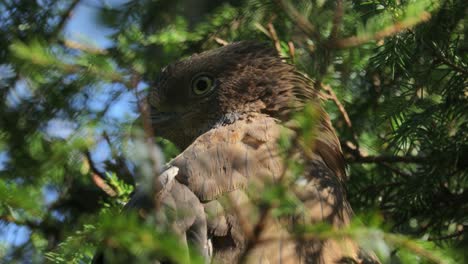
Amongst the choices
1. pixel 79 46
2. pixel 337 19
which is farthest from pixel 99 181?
pixel 337 19

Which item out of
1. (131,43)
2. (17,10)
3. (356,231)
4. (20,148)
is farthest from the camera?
(17,10)

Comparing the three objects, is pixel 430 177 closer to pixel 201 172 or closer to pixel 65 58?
pixel 201 172

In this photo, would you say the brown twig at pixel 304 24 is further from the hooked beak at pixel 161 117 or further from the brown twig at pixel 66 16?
the hooked beak at pixel 161 117

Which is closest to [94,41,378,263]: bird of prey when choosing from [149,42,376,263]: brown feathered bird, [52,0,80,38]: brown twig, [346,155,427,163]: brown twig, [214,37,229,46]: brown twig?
[149,42,376,263]: brown feathered bird

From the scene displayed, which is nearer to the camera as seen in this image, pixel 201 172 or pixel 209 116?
pixel 201 172

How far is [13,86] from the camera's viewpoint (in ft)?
12.5

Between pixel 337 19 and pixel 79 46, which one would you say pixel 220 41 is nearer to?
pixel 79 46

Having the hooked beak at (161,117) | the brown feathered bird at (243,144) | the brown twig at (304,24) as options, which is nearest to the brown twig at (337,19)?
the brown twig at (304,24)

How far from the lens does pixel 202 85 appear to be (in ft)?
13.5

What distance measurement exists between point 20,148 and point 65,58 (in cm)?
101

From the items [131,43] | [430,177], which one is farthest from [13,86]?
[430,177]

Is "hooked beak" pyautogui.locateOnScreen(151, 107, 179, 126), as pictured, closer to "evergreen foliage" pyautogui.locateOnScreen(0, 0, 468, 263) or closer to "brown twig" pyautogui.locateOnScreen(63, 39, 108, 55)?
"evergreen foliage" pyautogui.locateOnScreen(0, 0, 468, 263)

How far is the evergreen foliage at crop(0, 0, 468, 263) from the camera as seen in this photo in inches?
103

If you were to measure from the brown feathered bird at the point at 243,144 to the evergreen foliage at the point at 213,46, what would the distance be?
0.60ft
